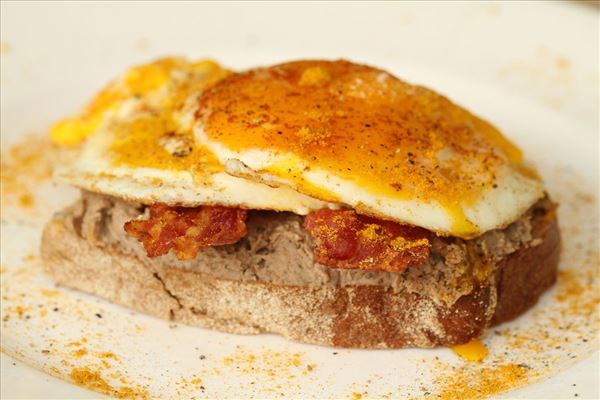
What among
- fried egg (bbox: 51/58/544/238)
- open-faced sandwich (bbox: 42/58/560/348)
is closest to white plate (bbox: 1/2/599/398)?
open-faced sandwich (bbox: 42/58/560/348)

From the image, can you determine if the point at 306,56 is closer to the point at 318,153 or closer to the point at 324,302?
the point at 318,153

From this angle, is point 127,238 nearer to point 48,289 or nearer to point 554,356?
point 48,289

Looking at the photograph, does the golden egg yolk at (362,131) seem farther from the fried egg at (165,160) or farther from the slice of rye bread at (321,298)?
the slice of rye bread at (321,298)

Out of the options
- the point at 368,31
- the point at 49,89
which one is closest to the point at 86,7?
the point at 49,89

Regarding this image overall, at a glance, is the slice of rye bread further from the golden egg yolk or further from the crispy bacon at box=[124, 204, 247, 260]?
the golden egg yolk

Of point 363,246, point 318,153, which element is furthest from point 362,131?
point 363,246

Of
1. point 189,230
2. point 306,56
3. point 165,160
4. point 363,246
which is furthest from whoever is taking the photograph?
point 306,56

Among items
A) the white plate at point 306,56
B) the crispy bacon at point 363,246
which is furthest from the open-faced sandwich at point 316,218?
the white plate at point 306,56
